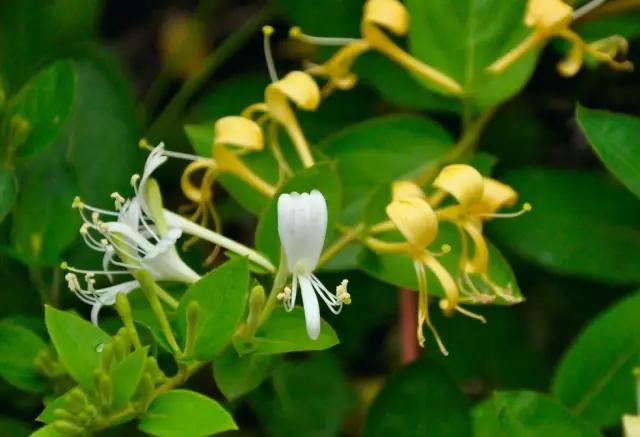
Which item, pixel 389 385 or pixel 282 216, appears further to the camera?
pixel 389 385

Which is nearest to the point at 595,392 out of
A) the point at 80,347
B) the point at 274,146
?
the point at 274,146

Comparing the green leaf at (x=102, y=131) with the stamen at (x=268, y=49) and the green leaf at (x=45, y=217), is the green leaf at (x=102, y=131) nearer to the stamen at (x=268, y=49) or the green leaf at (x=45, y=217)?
the green leaf at (x=45, y=217)

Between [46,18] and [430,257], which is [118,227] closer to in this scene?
[430,257]

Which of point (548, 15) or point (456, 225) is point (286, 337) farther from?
point (548, 15)

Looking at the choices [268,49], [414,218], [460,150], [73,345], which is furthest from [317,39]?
[73,345]

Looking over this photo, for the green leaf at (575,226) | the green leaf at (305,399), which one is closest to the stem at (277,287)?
the green leaf at (305,399)

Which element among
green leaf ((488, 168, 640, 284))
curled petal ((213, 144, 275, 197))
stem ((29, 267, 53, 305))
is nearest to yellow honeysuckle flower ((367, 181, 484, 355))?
curled petal ((213, 144, 275, 197))
